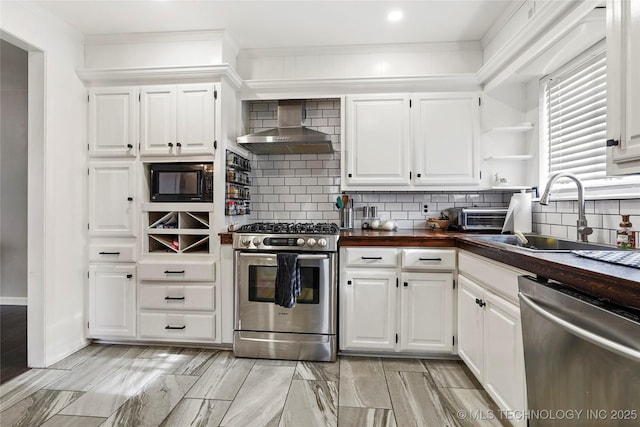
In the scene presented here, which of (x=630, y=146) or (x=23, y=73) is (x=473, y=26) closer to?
(x=630, y=146)

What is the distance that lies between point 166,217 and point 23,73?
2873 mm

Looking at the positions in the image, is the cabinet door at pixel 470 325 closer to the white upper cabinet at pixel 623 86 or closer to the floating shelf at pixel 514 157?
the white upper cabinet at pixel 623 86

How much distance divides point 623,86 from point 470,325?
1.50m

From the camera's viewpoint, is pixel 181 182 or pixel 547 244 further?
pixel 181 182

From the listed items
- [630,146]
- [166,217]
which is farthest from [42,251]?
[630,146]

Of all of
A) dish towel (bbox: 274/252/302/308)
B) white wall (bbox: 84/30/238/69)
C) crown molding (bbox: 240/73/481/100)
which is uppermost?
white wall (bbox: 84/30/238/69)

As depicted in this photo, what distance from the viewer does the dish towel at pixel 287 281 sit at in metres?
2.30

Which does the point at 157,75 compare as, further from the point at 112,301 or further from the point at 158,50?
the point at 112,301

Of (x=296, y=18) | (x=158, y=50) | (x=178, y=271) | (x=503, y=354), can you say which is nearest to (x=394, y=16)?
(x=296, y=18)

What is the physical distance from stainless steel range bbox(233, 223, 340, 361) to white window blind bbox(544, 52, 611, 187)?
1.69m

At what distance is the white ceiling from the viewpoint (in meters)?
2.31

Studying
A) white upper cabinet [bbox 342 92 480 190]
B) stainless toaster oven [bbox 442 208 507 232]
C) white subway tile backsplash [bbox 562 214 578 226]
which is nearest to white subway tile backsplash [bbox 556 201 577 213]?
white subway tile backsplash [bbox 562 214 578 226]

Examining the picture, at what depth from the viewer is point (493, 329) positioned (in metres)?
1.72

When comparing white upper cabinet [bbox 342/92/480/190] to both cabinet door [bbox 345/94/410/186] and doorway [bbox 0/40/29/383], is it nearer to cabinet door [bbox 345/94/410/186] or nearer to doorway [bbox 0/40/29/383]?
cabinet door [bbox 345/94/410/186]
